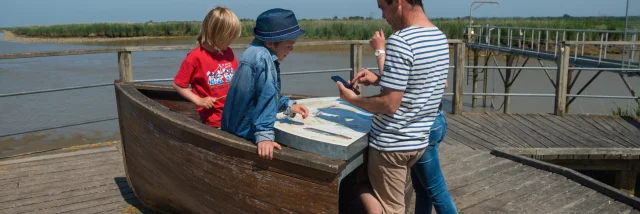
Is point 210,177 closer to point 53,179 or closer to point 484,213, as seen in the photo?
point 484,213

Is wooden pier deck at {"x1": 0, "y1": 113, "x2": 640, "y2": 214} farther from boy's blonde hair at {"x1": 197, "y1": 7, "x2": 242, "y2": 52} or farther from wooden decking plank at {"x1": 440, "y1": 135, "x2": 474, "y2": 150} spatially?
boy's blonde hair at {"x1": 197, "y1": 7, "x2": 242, "y2": 52}

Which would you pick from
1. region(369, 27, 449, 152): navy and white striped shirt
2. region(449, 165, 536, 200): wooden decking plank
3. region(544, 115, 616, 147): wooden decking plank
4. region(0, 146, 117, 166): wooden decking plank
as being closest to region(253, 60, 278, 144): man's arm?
region(369, 27, 449, 152): navy and white striped shirt

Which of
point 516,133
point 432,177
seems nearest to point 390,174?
point 432,177

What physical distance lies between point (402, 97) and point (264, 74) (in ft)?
1.78

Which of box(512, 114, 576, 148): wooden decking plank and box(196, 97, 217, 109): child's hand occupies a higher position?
box(196, 97, 217, 109): child's hand

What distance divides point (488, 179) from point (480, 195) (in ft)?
1.12


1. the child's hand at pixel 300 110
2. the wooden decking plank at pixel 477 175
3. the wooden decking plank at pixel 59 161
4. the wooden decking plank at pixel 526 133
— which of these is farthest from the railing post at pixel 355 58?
the child's hand at pixel 300 110

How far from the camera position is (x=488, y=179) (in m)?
3.74

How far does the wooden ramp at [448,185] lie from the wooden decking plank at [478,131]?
670 millimetres

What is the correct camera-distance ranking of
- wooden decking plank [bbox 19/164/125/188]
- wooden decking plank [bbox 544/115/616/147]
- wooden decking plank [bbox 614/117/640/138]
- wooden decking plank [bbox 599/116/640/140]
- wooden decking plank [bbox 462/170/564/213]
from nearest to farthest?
wooden decking plank [bbox 462/170/564/213] → wooden decking plank [bbox 19/164/125/188] → wooden decking plank [bbox 544/115/616/147] → wooden decking plank [bbox 599/116/640/140] → wooden decking plank [bbox 614/117/640/138]

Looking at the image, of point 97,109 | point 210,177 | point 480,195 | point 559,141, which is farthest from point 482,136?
point 97,109

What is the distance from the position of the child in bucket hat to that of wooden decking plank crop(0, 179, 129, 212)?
6.11ft

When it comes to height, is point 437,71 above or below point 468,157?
above

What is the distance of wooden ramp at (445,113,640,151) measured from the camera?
5.11 m
